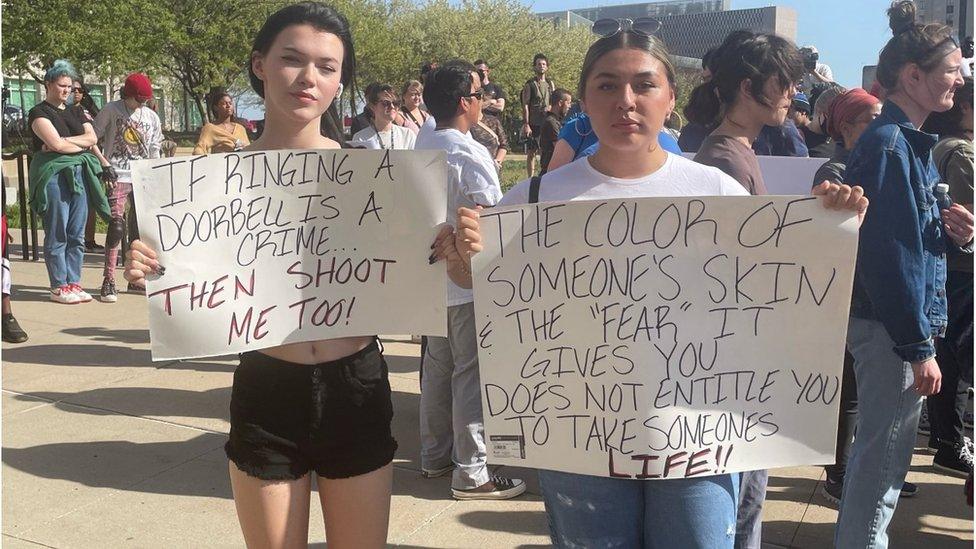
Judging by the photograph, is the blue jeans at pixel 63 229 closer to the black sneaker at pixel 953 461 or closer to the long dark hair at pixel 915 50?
the black sneaker at pixel 953 461

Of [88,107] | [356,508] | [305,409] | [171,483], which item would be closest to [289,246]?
[305,409]

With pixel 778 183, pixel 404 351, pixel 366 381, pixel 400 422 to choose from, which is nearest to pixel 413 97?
pixel 404 351

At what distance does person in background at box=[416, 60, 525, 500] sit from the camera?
397cm

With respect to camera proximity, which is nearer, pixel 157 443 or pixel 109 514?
pixel 109 514

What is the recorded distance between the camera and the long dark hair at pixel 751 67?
10.7 ft

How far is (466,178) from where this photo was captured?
3955 mm

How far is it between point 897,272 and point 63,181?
692cm

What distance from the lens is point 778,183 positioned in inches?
157

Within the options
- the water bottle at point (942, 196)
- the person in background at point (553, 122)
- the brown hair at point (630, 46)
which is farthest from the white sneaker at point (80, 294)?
the water bottle at point (942, 196)

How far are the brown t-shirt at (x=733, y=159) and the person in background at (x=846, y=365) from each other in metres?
0.76

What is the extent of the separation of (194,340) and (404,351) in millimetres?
4428

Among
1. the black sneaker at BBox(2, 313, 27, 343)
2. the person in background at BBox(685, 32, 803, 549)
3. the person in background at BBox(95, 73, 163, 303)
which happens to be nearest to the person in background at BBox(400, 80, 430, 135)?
the person in background at BBox(95, 73, 163, 303)

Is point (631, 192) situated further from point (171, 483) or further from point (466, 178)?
point (171, 483)

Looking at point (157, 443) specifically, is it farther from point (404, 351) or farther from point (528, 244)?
point (528, 244)
